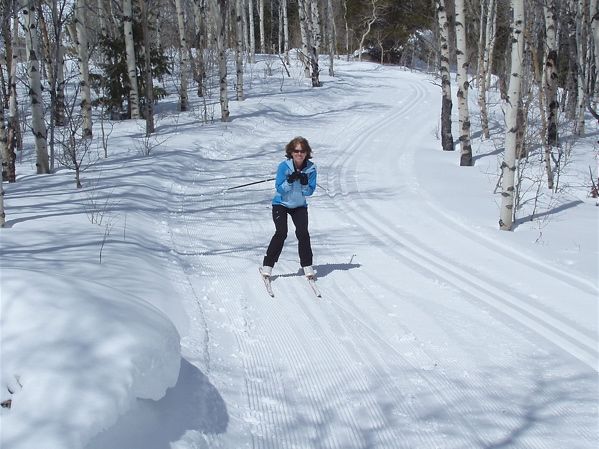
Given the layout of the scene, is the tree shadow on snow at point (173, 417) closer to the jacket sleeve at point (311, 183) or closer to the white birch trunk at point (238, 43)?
the jacket sleeve at point (311, 183)

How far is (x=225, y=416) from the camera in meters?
3.89

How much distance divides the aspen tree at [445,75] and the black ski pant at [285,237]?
10094 mm

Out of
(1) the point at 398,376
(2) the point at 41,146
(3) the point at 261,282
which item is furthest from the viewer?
(2) the point at 41,146

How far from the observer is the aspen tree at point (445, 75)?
15.0 metres

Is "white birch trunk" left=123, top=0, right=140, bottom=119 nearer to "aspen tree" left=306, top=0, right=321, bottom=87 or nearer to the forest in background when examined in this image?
the forest in background

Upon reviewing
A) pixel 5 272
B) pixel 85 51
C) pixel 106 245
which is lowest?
pixel 106 245

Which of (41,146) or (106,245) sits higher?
(41,146)

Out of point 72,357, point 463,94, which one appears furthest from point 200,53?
point 72,357

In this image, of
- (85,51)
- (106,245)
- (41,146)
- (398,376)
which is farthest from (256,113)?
(398,376)

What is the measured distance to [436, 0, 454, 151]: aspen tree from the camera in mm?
14992

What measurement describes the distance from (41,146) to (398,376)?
9.87 meters

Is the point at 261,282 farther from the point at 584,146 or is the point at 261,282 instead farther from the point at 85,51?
the point at 584,146

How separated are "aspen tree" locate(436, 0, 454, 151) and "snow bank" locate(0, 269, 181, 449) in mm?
13409

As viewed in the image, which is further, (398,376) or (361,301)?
(361,301)
